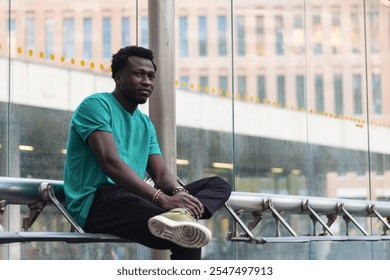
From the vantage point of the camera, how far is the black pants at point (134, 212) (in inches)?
152

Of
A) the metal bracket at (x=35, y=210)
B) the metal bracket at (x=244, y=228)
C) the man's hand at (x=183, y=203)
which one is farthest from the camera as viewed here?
the metal bracket at (x=244, y=228)

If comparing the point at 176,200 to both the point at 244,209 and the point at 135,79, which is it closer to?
the point at 135,79

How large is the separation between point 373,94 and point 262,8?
6.01 feet

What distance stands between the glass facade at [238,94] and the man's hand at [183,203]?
1.27m

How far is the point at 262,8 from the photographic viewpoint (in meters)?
6.80

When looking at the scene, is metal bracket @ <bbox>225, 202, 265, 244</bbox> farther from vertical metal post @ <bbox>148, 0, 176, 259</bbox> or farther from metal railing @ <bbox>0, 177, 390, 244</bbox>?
vertical metal post @ <bbox>148, 0, 176, 259</bbox>

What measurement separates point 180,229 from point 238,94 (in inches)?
114

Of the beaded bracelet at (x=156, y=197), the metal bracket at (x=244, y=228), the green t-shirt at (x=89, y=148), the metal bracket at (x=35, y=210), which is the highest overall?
the green t-shirt at (x=89, y=148)

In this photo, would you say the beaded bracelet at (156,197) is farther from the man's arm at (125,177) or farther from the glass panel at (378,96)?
the glass panel at (378,96)

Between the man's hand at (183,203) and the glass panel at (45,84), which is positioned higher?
the glass panel at (45,84)

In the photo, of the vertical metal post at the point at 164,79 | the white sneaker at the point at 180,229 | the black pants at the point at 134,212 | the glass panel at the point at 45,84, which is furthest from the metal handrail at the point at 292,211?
the white sneaker at the point at 180,229

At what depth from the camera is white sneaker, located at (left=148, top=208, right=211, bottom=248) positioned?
363 centimetres

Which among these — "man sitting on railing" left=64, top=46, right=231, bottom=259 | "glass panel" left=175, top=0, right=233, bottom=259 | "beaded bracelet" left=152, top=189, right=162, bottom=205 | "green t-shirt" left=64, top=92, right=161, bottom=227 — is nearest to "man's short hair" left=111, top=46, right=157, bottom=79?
"man sitting on railing" left=64, top=46, right=231, bottom=259
